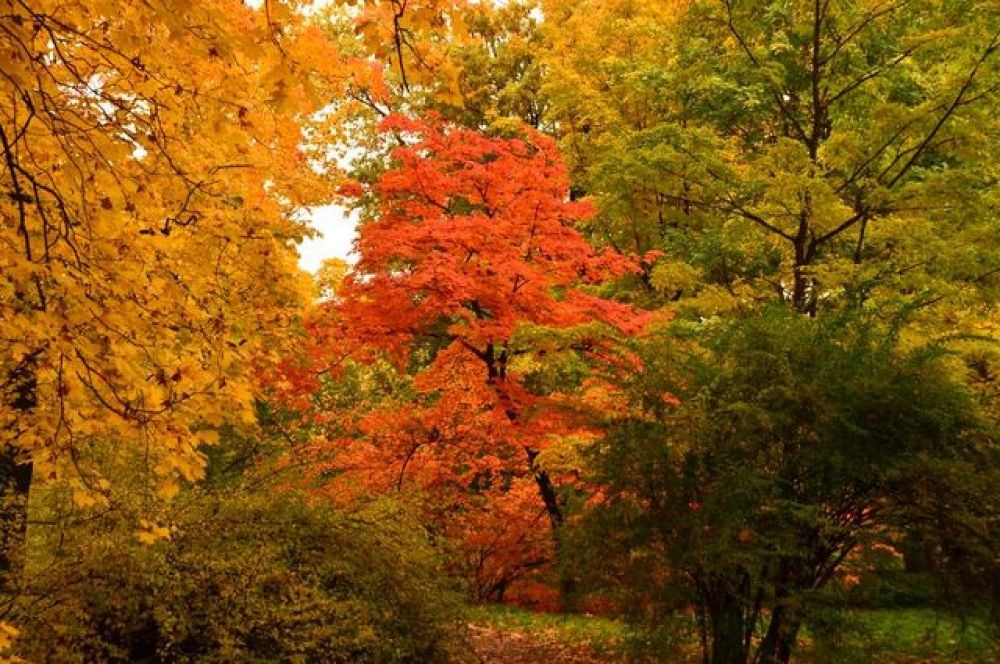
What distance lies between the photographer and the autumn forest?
3.81 m

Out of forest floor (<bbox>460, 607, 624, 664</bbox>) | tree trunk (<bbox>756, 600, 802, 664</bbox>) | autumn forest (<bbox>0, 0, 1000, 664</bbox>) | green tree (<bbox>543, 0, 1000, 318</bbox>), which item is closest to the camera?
autumn forest (<bbox>0, 0, 1000, 664</bbox>)

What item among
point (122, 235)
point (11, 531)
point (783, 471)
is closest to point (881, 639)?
point (783, 471)

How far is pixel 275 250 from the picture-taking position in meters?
6.63

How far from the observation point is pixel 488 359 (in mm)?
10477

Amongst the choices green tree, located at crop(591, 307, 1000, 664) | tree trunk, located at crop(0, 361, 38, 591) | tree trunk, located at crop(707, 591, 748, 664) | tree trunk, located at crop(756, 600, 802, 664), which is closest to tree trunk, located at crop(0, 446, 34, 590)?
tree trunk, located at crop(0, 361, 38, 591)

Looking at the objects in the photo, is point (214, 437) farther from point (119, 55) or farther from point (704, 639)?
point (704, 639)


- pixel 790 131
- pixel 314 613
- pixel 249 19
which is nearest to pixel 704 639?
pixel 314 613

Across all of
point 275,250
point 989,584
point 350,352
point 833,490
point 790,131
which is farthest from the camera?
point 790,131

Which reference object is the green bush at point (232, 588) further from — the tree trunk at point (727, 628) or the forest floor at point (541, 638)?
the tree trunk at point (727, 628)

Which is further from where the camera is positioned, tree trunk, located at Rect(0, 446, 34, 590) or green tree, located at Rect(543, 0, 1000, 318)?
green tree, located at Rect(543, 0, 1000, 318)

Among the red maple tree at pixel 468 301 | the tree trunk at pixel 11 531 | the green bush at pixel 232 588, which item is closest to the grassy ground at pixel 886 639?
the green bush at pixel 232 588

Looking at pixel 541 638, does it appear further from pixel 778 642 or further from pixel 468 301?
pixel 778 642

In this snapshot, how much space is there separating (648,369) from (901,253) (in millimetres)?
3849

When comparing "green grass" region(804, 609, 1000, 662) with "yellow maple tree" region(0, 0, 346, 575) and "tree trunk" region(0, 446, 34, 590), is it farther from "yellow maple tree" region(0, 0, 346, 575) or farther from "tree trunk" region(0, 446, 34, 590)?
"tree trunk" region(0, 446, 34, 590)
